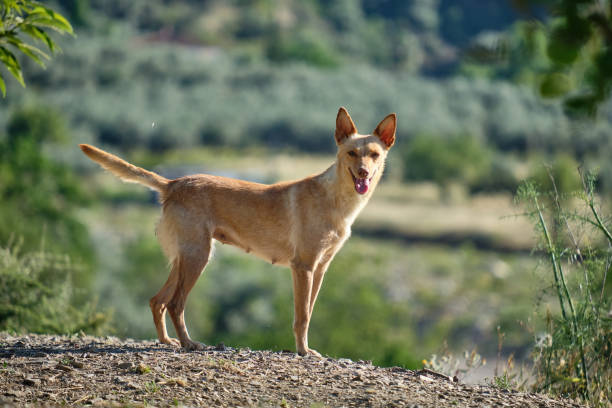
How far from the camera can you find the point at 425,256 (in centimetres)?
7650

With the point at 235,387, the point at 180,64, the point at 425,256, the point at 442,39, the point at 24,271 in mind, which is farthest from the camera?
the point at 442,39

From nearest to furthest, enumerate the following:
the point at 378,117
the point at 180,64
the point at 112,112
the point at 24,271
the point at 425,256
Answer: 1. the point at 24,271
2. the point at 425,256
3. the point at 112,112
4. the point at 378,117
5. the point at 180,64

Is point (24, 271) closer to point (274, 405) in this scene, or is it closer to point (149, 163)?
point (274, 405)

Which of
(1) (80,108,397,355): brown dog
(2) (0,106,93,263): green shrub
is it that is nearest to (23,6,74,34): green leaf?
(1) (80,108,397,355): brown dog

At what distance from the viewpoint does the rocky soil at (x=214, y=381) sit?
5828 millimetres

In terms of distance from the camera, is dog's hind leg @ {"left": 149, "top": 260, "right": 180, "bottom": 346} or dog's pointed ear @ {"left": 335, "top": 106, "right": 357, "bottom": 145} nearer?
dog's hind leg @ {"left": 149, "top": 260, "right": 180, "bottom": 346}

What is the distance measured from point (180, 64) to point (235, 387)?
122m

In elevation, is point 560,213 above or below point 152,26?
below

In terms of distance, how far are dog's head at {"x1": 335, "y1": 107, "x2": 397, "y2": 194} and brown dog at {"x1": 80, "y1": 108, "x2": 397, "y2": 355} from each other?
0.04ft

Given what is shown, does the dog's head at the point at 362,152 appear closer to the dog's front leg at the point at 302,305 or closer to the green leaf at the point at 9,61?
the dog's front leg at the point at 302,305

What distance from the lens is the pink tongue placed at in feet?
26.6

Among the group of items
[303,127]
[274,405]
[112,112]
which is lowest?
[274,405]

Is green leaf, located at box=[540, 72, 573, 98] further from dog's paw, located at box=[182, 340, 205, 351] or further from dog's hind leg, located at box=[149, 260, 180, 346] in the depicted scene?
→ dog's hind leg, located at box=[149, 260, 180, 346]

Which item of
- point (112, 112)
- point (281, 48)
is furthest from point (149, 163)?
point (281, 48)
